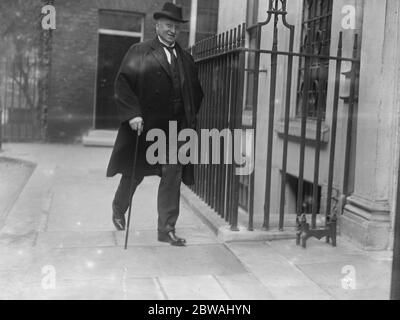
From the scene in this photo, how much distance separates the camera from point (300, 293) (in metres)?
4.11

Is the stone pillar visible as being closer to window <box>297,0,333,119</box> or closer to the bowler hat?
window <box>297,0,333,119</box>

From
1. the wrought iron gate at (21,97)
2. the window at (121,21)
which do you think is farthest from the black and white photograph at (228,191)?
the window at (121,21)

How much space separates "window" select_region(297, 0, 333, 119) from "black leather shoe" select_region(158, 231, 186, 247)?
2.48 metres

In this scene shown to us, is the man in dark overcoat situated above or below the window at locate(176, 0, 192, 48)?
below

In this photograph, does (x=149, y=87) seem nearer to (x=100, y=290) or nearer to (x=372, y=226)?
(x=100, y=290)

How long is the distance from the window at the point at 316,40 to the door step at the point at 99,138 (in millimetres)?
7044

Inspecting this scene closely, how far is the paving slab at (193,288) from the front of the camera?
13.1ft

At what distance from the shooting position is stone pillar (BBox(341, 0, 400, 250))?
505 centimetres

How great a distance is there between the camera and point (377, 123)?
514 centimetres

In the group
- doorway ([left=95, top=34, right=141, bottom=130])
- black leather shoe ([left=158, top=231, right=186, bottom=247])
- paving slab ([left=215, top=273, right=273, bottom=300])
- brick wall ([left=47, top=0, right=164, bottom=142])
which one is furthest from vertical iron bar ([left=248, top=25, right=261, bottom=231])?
doorway ([left=95, top=34, right=141, bottom=130])

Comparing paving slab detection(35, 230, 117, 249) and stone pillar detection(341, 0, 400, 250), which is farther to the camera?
paving slab detection(35, 230, 117, 249)

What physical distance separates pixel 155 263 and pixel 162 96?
1.50 m
